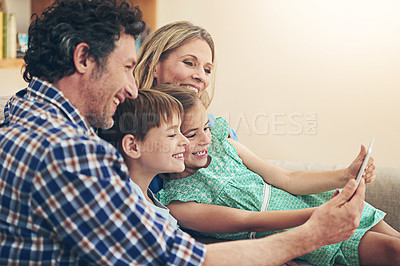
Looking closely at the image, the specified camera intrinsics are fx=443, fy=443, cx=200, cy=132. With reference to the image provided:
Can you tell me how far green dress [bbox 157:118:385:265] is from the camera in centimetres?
142

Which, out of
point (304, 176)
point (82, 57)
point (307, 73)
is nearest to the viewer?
point (82, 57)

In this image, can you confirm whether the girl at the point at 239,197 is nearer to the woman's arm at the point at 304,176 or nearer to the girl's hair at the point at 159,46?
the woman's arm at the point at 304,176

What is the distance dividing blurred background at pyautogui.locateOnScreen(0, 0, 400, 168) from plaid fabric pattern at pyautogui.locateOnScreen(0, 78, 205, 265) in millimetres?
1757

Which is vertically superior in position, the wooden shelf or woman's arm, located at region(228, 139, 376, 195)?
the wooden shelf

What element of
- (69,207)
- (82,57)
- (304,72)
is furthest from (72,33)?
(304,72)

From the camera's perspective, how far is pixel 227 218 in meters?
1.35

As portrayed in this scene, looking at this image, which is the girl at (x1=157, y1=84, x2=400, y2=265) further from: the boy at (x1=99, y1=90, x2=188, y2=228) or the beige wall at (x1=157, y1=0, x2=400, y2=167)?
the beige wall at (x1=157, y1=0, x2=400, y2=167)

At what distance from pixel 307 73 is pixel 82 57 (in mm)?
2084

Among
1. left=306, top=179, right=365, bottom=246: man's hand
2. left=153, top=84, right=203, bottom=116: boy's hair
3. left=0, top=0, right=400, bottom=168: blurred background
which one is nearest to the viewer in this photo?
left=306, top=179, right=365, bottom=246: man's hand

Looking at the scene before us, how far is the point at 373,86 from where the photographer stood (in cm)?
272

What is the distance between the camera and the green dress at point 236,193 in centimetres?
142

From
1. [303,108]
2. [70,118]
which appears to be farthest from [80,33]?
[303,108]

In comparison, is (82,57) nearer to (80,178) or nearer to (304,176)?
(80,178)

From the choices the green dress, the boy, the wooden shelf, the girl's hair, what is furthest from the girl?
the wooden shelf
